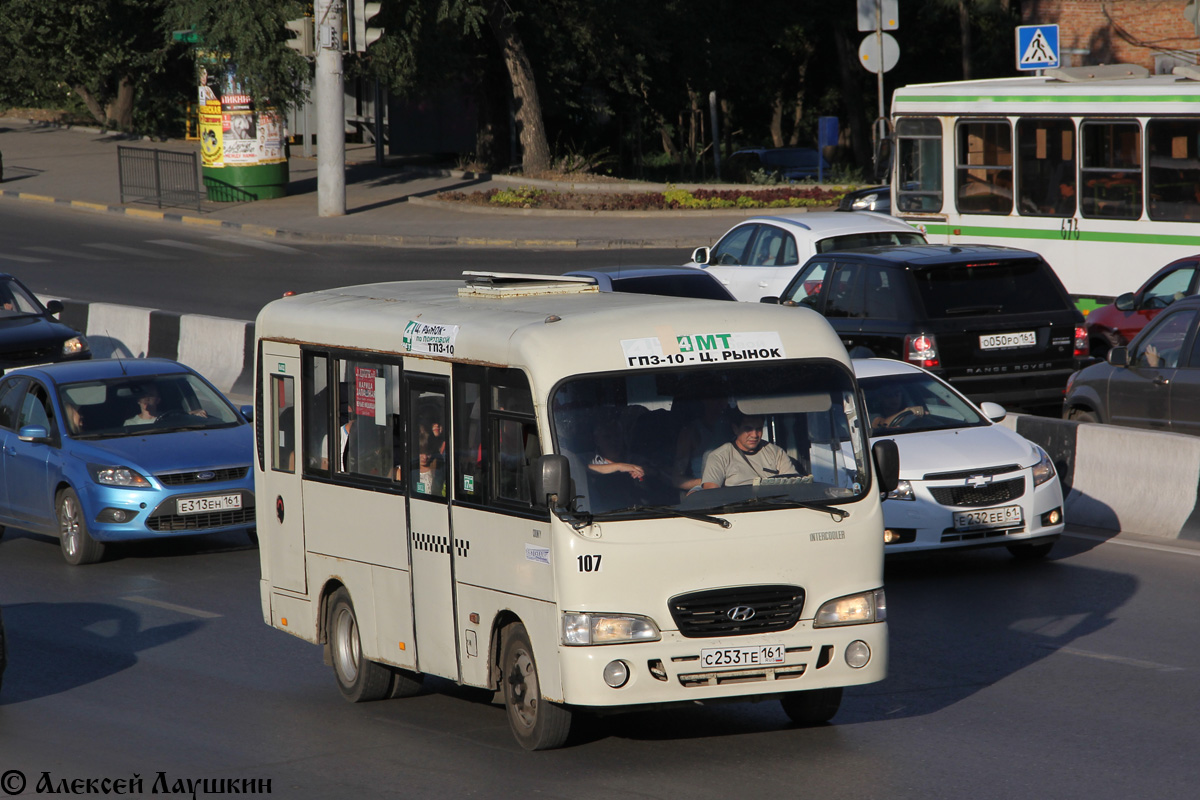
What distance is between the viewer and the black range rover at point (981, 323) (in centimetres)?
1542

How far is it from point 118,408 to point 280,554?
5693 millimetres

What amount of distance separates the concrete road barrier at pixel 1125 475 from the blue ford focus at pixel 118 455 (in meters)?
6.88

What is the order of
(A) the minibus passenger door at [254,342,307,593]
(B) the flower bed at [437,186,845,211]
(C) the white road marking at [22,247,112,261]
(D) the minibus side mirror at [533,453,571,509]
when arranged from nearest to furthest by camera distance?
1. (D) the minibus side mirror at [533,453,571,509]
2. (A) the minibus passenger door at [254,342,307,593]
3. (C) the white road marking at [22,247,112,261]
4. (B) the flower bed at [437,186,845,211]

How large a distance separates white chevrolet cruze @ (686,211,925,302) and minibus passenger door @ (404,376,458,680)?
1179cm

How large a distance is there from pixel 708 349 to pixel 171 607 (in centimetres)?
579

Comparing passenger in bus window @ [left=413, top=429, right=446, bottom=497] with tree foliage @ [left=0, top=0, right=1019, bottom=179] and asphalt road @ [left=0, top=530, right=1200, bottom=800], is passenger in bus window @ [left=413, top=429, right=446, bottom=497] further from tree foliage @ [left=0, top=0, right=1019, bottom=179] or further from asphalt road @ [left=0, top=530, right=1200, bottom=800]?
tree foliage @ [left=0, top=0, right=1019, bottom=179]

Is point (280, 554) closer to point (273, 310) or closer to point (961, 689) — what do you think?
point (273, 310)

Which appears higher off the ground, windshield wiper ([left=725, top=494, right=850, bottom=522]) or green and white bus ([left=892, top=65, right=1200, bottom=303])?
green and white bus ([left=892, top=65, right=1200, bottom=303])

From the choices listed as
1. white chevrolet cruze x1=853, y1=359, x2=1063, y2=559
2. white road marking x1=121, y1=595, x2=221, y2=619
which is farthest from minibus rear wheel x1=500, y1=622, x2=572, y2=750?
white chevrolet cruze x1=853, y1=359, x2=1063, y2=559

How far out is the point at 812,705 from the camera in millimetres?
8172

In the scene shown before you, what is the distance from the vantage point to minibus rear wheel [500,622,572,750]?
25.4 ft

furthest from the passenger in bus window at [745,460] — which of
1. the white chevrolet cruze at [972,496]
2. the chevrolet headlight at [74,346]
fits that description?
the chevrolet headlight at [74,346]

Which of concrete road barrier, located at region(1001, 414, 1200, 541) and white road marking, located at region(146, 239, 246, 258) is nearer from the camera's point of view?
concrete road barrier, located at region(1001, 414, 1200, 541)

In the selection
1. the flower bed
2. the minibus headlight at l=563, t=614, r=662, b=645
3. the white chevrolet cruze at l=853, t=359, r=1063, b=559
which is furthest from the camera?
the flower bed
